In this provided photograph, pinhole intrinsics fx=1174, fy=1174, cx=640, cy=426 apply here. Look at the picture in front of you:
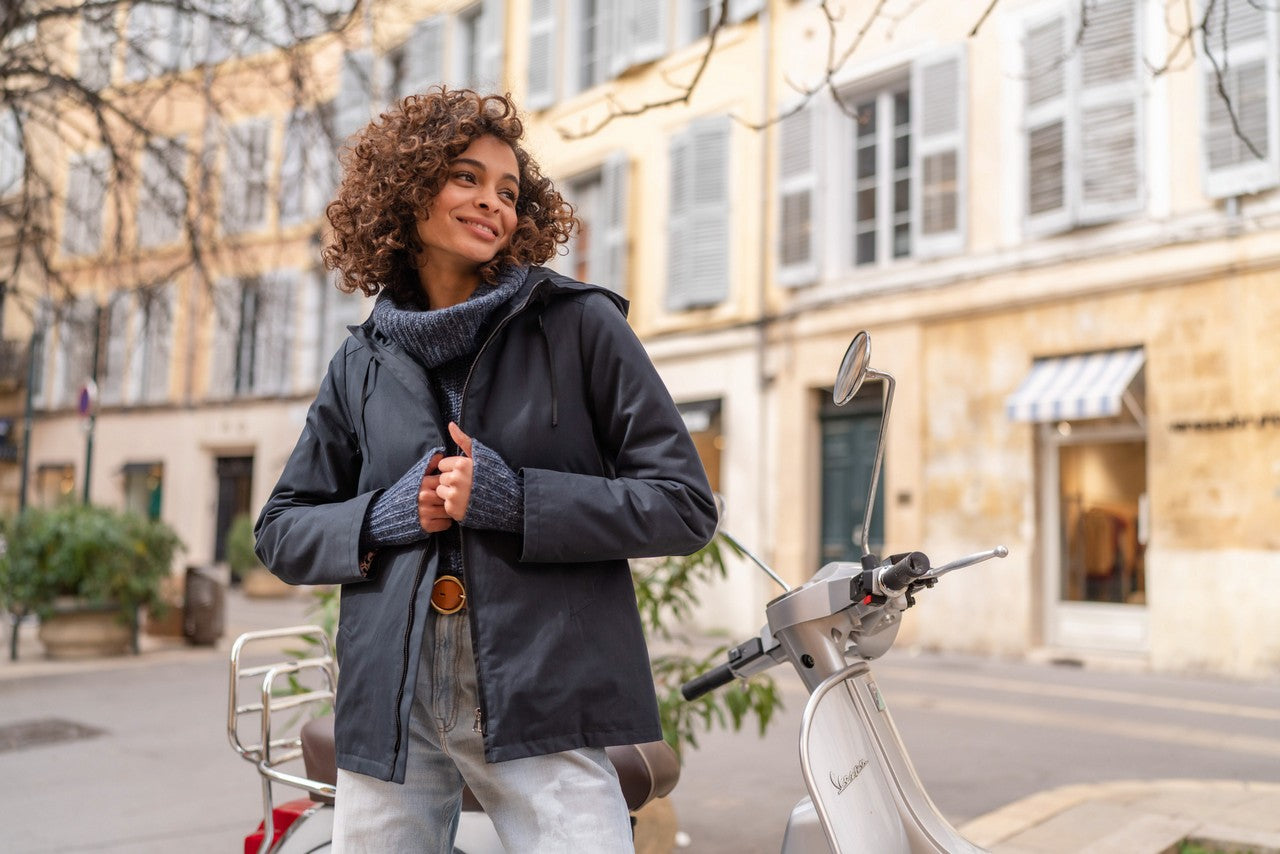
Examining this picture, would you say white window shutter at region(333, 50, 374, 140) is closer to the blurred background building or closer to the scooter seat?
the blurred background building

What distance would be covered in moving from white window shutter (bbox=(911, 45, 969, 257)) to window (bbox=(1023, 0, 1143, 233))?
746 millimetres

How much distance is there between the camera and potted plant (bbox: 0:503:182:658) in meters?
9.19

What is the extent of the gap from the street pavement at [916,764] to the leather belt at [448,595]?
2781 mm

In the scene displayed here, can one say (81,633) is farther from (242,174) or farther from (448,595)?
(448,595)

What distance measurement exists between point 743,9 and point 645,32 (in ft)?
4.43

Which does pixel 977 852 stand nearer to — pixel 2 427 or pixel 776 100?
pixel 776 100

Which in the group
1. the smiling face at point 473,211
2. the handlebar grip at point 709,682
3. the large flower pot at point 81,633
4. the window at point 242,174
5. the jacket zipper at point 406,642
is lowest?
the large flower pot at point 81,633

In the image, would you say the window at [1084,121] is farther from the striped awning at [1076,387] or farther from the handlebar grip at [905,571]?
the handlebar grip at [905,571]

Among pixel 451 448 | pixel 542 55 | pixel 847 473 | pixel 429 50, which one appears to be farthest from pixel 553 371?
pixel 429 50

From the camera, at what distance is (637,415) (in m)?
1.53

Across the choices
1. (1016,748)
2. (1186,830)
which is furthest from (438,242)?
(1016,748)

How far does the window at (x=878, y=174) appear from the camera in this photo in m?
12.2

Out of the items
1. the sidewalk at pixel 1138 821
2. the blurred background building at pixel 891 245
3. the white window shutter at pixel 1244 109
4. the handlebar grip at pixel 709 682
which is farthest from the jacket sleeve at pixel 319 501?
the white window shutter at pixel 1244 109

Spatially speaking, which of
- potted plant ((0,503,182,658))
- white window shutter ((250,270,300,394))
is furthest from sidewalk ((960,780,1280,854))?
white window shutter ((250,270,300,394))
